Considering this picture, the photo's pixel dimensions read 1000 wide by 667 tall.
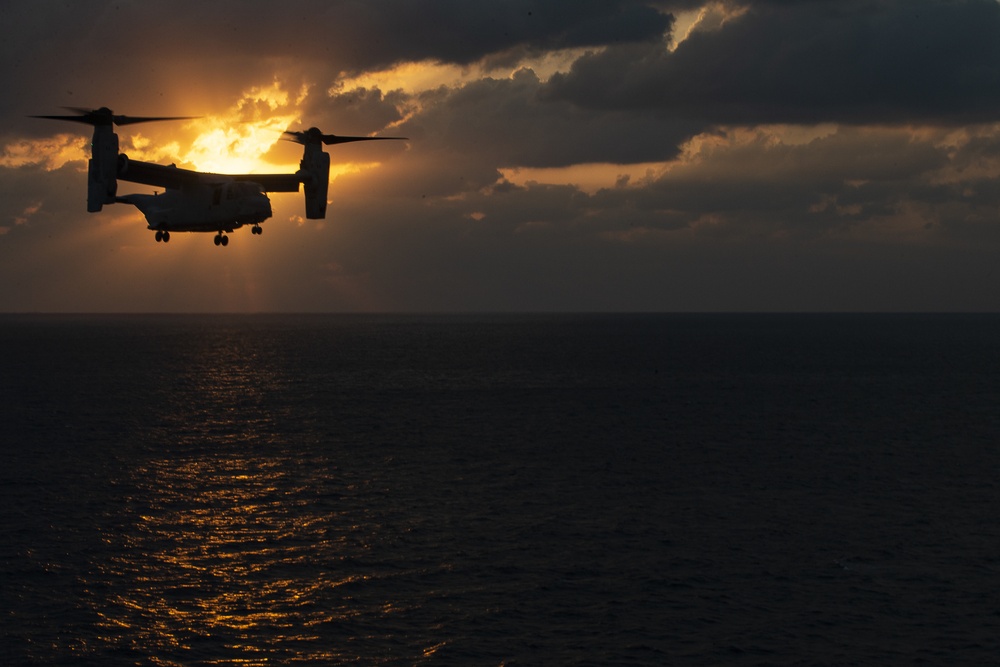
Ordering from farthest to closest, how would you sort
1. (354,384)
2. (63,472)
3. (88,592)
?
(354,384)
(63,472)
(88,592)

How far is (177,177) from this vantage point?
5356 centimetres

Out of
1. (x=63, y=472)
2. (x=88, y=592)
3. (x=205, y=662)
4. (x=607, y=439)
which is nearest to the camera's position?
Result: (x=205, y=662)

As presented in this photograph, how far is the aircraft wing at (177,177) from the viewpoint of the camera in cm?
5181

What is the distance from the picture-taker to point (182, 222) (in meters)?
54.1

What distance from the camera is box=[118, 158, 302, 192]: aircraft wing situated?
51.8 metres

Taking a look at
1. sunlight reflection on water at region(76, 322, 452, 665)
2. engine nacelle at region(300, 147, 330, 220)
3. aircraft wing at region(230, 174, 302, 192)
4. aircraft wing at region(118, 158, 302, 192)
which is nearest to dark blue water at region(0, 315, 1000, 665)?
sunlight reflection on water at region(76, 322, 452, 665)

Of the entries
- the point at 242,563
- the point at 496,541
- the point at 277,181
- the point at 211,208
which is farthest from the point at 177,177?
the point at 496,541

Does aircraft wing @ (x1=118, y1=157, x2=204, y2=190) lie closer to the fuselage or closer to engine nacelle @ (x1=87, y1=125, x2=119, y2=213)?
the fuselage

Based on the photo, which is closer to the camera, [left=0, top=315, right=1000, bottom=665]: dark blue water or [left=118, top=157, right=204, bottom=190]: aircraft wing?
[left=118, top=157, right=204, bottom=190]: aircraft wing

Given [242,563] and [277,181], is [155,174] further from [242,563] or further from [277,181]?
[242,563]

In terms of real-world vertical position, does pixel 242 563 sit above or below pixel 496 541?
below

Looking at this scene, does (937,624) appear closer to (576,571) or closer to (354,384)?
(576,571)

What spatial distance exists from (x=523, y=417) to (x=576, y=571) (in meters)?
72.1

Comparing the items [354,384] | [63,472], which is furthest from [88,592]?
[354,384]
